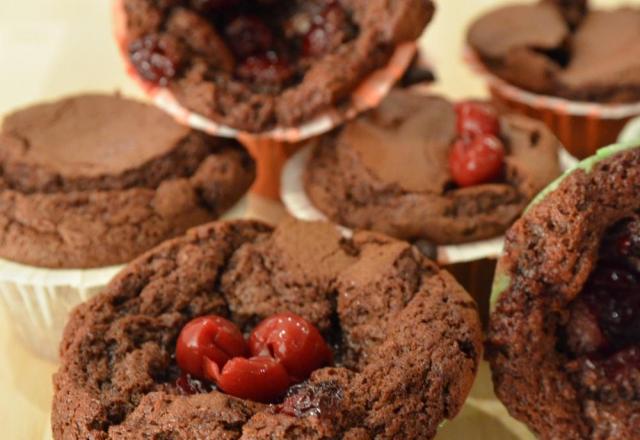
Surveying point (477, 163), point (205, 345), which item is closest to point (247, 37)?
point (477, 163)

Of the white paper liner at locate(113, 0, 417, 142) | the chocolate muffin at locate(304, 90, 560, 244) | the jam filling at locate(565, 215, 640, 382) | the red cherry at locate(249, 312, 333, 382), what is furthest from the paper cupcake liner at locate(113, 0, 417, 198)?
the jam filling at locate(565, 215, 640, 382)

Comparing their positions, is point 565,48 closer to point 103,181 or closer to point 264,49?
point 264,49

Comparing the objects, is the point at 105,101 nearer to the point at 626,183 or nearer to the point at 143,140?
the point at 143,140

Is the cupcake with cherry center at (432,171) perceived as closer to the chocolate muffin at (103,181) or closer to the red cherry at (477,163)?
the red cherry at (477,163)

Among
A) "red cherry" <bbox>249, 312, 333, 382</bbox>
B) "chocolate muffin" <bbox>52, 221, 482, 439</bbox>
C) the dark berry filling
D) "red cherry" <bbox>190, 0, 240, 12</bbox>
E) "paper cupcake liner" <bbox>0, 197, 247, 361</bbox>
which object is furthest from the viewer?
"red cherry" <bbox>190, 0, 240, 12</bbox>

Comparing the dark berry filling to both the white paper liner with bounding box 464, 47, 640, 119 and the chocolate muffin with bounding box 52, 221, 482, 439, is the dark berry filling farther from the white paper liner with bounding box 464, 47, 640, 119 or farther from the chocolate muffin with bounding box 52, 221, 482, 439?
the white paper liner with bounding box 464, 47, 640, 119

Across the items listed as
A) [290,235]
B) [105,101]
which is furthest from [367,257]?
[105,101]

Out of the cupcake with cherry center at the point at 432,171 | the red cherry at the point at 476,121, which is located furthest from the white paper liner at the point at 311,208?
the red cherry at the point at 476,121
